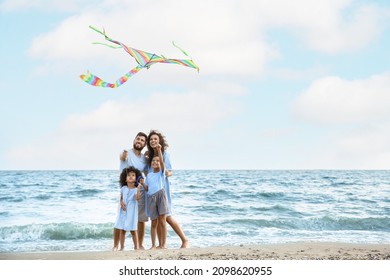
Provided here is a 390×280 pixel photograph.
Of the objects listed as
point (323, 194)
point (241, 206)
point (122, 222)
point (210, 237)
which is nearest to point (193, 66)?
point (122, 222)

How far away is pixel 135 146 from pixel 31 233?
380cm

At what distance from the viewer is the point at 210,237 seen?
7668 mm

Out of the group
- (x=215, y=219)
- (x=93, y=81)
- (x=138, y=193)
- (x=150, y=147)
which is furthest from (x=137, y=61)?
(x=215, y=219)

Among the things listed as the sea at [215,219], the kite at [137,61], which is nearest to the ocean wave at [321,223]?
the sea at [215,219]

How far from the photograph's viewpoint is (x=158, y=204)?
5.29 meters

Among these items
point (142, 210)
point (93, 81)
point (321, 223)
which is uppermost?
point (93, 81)

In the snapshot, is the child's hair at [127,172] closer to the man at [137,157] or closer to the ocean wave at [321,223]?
the man at [137,157]

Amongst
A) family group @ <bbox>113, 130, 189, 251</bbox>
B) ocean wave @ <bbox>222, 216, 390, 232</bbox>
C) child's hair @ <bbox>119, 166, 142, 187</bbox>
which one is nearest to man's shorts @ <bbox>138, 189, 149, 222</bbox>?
family group @ <bbox>113, 130, 189, 251</bbox>

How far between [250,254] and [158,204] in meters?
1.02

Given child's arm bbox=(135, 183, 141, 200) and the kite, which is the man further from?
the kite

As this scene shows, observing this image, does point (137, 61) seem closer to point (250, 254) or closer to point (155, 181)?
point (155, 181)

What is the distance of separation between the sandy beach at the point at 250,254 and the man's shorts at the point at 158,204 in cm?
39

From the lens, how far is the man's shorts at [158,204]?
5.26m
